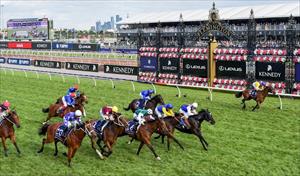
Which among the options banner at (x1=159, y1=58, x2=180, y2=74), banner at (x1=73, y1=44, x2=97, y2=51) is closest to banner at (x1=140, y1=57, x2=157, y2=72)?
banner at (x1=159, y1=58, x2=180, y2=74)

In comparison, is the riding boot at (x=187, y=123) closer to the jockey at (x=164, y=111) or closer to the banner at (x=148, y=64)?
the jockey at (x=164, y=111)

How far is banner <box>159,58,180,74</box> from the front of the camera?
2395 cm

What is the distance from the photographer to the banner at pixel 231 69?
20938 millimetres

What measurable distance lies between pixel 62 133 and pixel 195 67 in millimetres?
14422

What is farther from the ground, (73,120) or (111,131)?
(73,120)

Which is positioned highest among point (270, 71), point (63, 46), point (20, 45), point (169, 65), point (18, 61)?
point (20, 45)

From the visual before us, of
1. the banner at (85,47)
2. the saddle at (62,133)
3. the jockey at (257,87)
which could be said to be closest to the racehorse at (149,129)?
the saddle at (62,133)

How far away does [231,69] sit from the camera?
21.4 metres

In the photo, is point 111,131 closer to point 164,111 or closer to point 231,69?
point 164,111

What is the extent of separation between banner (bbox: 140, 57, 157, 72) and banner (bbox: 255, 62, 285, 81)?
6818mm

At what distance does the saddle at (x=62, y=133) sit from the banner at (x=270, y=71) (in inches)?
505

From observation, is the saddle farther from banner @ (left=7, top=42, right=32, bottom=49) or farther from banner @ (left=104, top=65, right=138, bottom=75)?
banner @ (left=7, top=42, right=32, bottom=49)

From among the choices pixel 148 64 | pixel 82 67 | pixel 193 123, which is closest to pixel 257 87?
pixel 193 123

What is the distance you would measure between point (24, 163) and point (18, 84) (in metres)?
16.0
